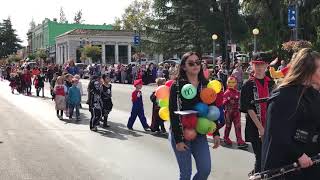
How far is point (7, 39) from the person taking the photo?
443 feet

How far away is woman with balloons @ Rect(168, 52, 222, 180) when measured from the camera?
5.31 meters

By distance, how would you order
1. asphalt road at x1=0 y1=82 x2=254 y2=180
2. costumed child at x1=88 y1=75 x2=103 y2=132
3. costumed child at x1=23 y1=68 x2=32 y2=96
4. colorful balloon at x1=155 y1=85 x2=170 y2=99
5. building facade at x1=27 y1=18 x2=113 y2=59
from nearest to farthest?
colorful balloon at x1=155 y1=85 x2=170 y2=99 → asphalt road at x1=0 y1=82 x2=254 y2=180 → costumed child at x1=88 y1=75 x2=103 y2=132 → costumed child at x1=23 y1=68 x2=32 y2=96 → building facade at x1=27 y1=18 x2=113 y2=59

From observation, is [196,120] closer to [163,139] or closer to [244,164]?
[244,164]

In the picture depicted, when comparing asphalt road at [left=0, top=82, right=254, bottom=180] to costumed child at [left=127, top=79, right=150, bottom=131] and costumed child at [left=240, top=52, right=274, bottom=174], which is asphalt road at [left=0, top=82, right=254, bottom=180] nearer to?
costumed child at [left=127, top=79, right=150, bottom=131]

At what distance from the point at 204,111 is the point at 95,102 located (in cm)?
854

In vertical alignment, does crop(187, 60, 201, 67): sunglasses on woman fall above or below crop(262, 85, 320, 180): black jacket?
above

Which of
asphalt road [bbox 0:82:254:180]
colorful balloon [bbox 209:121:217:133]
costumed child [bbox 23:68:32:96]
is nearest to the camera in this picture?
colorful balloon [bbox 209:121:217:133]

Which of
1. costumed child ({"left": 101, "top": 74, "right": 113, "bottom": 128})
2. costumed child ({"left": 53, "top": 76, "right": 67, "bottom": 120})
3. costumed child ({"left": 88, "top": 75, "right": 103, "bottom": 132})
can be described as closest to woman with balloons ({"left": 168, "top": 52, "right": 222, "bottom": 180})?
costumed child ({"left": 88, "top": 75, "right": 103, "bottom": 132})

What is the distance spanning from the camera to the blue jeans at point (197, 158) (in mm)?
5332

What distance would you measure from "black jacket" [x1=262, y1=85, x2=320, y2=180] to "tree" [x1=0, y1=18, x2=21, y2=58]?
5300 inches

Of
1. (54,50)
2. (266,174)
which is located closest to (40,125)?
(266,174)

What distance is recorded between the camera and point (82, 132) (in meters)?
13.2

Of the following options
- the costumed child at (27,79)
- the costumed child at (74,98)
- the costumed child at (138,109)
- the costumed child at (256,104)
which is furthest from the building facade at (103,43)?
the costumed child at (256,104)

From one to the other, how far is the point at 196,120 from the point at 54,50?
98.1m
